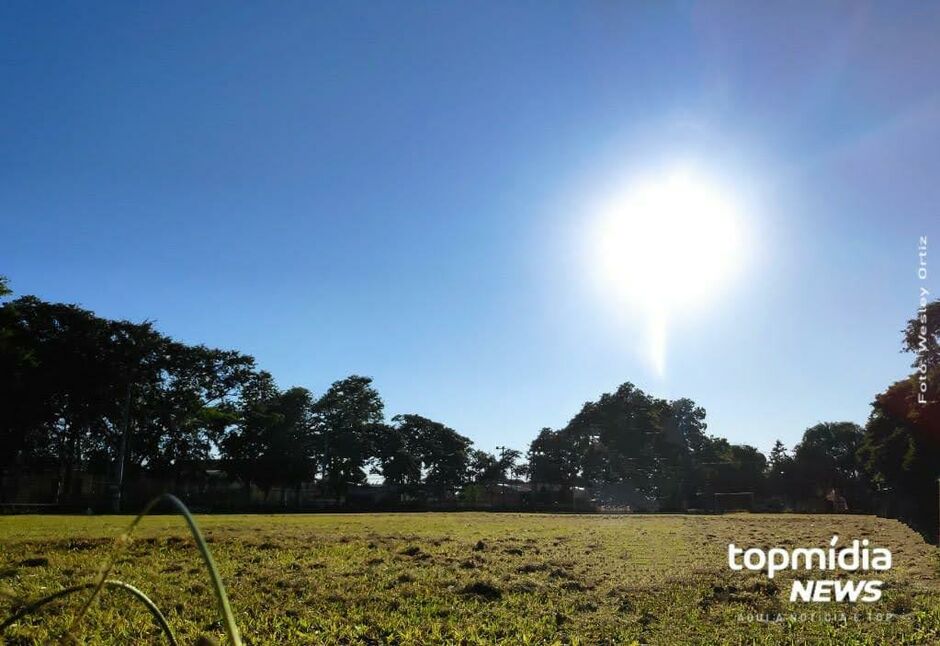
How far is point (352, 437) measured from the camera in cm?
6450

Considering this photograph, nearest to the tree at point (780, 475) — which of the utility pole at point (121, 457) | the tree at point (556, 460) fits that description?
the tree at point (556, 460)

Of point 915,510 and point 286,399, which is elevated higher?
point 286,399

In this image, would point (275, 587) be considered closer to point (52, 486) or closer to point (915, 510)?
point (915, 510)

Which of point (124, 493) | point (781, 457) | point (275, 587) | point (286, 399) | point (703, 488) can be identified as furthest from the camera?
point (781, 457)

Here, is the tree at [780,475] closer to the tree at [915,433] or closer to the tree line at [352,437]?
the tree line at [352,437]

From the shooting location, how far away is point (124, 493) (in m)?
47.0

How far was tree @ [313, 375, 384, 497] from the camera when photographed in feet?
211

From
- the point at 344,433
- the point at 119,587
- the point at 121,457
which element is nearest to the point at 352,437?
the point at 344,433

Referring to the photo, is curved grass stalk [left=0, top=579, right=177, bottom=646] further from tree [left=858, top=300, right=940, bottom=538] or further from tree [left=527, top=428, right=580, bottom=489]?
tree [left=527, top=428, right=580, bottom=489]

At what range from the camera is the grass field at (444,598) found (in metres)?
6.58

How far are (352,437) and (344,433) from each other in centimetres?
92

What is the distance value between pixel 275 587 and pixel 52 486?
45913 millimetres

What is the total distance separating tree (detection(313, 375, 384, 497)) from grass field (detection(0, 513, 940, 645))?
51.8 metres

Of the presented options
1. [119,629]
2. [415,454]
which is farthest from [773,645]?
[415,454]
